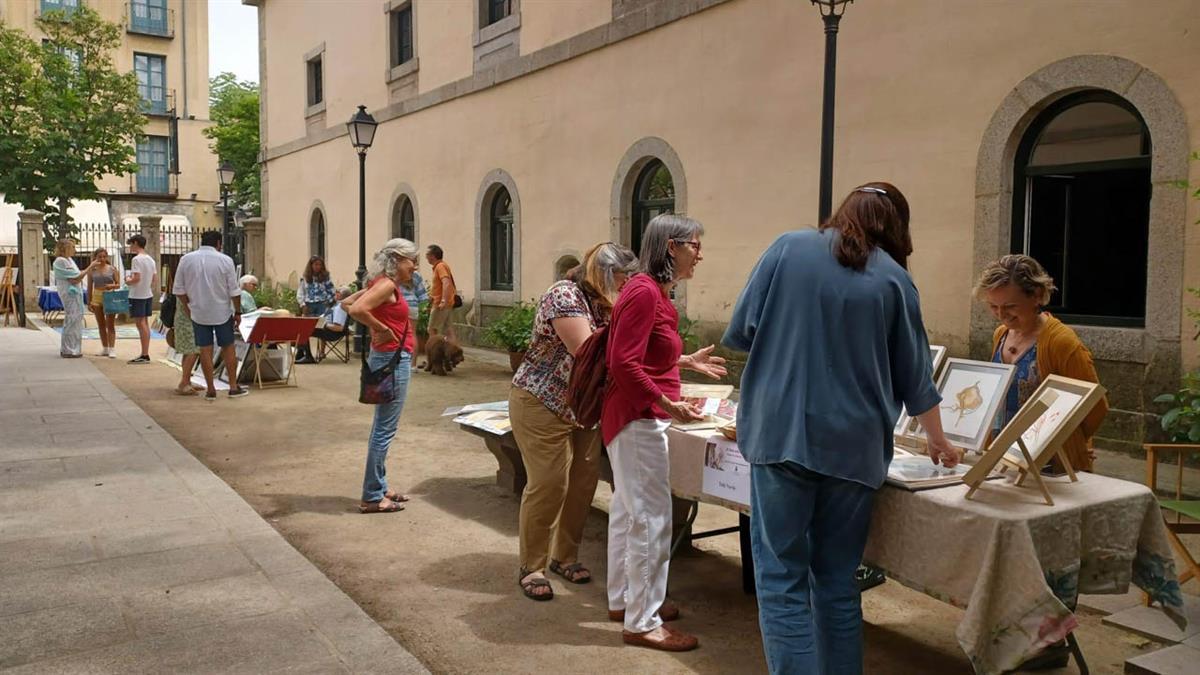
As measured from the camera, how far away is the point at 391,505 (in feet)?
19.2

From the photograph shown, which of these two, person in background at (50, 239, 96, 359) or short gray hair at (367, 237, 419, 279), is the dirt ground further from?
person in background at (50, 239, 96, 359)

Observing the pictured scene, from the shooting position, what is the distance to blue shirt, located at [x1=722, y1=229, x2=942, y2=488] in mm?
2672

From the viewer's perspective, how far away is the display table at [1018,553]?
2.70 m

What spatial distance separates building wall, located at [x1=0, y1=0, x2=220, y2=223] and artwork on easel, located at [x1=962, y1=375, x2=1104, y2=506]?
41.7 m

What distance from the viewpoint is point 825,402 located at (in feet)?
8.79

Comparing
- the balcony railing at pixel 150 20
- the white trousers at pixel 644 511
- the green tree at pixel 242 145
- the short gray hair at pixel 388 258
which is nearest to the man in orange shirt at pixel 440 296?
the short gray hair at pixel 388 258

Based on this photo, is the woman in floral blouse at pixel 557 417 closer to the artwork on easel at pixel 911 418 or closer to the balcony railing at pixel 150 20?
the artwork on easel at pixel 911 418

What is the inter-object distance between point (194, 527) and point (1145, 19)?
7260 millimetres

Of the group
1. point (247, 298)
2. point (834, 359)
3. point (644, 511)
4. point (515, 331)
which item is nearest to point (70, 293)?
point (247, 298)

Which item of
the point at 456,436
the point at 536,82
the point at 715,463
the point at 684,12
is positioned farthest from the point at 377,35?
the point at 715,463

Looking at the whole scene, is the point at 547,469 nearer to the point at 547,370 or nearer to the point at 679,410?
the point at 547,370

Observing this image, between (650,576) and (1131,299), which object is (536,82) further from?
(650,576)

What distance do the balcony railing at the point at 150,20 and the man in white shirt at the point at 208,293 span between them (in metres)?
34.3

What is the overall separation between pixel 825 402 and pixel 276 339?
31.1 feet
